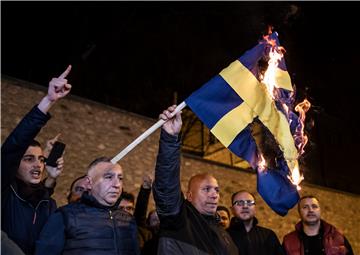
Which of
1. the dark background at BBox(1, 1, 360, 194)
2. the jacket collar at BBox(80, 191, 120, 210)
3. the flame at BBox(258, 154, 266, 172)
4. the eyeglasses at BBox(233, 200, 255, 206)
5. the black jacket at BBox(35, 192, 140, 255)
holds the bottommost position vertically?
the black jacket at BBox(35, 192, 140, 255)

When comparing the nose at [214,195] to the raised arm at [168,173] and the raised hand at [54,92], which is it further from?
the raised hand at [54,92]

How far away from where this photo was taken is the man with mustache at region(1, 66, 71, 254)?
109 inches

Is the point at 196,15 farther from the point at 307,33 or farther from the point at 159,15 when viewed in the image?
the point at 307,33

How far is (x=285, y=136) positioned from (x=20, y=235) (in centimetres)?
206

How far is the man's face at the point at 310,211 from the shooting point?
4.59 m

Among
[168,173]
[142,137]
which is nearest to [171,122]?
[142,137]

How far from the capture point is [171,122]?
3.03m

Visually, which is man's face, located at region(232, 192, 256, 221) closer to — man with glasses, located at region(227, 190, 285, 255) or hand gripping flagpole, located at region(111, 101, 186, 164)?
man with glasses, located at region(227, 190, 285, 255)

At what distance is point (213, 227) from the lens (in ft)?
10.8

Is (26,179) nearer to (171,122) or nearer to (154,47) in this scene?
(171,122)

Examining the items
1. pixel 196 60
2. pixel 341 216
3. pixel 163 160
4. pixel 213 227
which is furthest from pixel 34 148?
pixel 341 216

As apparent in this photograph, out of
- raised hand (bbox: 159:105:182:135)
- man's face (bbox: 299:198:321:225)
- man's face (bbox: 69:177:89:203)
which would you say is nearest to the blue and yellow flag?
raised hand (bbox: 159:105:182:135)

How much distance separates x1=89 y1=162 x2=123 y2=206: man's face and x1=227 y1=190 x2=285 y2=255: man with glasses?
157 cm

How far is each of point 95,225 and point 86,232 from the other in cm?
7
